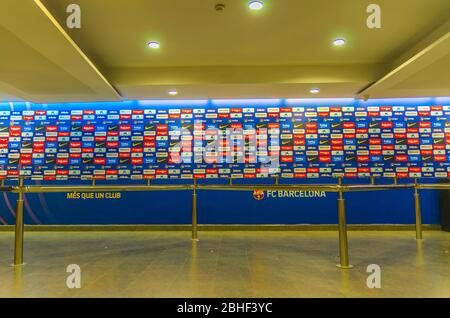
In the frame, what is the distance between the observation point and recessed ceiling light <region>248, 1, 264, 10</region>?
3.28m

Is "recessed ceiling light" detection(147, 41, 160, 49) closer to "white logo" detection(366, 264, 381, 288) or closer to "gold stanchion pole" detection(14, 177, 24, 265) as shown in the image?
"gold stanchion pole" detection(14, 177, 24, 265)

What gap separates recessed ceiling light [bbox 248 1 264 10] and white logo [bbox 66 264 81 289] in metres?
3.29

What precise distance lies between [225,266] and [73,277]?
4.88 ft

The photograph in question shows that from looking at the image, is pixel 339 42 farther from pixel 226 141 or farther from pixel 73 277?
pixel 73 277

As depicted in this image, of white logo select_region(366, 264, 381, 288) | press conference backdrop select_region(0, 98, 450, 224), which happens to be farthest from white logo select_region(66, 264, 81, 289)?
press conference backdrop select_region(0, 98, 450, 224)

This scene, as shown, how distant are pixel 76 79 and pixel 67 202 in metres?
2.63

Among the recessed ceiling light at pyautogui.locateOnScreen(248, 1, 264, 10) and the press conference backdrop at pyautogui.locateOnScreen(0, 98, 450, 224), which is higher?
the recessed ceiling light at pyautogui.locateOnScreen(248, 1, 264, 10)

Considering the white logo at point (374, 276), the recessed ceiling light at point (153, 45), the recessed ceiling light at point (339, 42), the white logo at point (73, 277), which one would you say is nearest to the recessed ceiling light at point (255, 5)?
the recessed ceiling light at point (339, 42)

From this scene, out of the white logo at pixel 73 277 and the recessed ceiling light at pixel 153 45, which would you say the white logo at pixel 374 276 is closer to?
the white logo at pixel 73 277

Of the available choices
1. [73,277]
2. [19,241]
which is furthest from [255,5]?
[19,241]

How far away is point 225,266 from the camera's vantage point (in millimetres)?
3248

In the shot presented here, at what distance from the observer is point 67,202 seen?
6.12m
